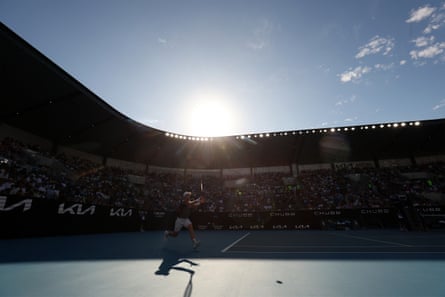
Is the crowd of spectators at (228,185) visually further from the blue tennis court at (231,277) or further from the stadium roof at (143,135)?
the blue tennis court at (231,277)

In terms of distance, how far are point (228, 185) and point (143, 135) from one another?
45.6 ft

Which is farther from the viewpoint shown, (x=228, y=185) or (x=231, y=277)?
(x=228, y=185)

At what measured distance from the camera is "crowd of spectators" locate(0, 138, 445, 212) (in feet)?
57.0

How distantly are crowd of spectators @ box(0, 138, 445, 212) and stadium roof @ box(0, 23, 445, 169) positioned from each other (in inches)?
78.7

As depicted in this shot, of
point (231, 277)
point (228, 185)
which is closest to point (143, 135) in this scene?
point (228, 185)

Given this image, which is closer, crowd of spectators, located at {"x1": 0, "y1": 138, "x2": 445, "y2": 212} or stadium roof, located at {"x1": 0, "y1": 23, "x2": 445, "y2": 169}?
stadium roof, located at {"x1": 0, "y1": 23, "x2": 445, "y2": 169}

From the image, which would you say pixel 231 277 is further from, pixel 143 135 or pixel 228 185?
pixel 228 185

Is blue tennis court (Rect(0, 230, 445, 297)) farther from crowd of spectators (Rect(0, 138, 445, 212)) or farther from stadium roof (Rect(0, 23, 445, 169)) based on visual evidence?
crowd of spectators (Rect(0, 138, 445, 212))

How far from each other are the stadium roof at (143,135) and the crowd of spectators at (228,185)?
2000 millimetres

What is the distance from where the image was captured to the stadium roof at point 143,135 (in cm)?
1315

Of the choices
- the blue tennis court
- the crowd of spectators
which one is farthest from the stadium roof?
the blue tennis court

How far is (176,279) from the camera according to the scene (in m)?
3.23

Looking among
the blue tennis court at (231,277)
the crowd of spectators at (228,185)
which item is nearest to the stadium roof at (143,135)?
the crowd of spectators at (228,185)

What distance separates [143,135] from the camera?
22078mm
